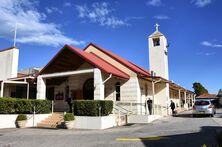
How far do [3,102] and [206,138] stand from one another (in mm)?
12285

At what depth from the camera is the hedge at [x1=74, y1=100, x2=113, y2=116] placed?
1471cm

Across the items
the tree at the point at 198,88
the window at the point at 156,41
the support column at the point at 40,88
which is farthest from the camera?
the tree at the point at 198,88

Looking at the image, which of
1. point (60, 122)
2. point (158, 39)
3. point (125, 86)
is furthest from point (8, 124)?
point (158, 39)

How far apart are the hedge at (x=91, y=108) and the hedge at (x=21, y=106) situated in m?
3.46

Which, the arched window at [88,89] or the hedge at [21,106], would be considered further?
the arched window at [88,89]

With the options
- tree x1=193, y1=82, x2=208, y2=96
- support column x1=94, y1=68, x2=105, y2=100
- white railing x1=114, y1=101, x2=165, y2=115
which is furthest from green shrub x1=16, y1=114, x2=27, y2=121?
tree x1=193, y1=82, x2=208, y2=96

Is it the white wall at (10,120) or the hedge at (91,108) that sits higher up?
the hedge at (91,108)

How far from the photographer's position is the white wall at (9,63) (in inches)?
963

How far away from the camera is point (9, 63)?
24.8m

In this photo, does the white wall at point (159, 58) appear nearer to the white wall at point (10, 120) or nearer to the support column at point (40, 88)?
the support column at point (40, 88)

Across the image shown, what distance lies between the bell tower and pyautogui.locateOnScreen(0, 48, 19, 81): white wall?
1354 cm

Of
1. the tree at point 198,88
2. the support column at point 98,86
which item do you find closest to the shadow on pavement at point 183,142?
the support column at point 98,86

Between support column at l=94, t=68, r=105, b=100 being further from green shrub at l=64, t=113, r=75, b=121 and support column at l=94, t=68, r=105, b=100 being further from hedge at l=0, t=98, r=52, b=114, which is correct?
hedge at l=0, t=98, r=52, b=114

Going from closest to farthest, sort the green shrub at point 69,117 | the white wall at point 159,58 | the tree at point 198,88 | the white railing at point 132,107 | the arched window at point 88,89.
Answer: the green shrub at point 69,117 → the white railing at point 132,107 → the arched window at point 88,89 → the white wall at point 159,58 → the tree at point 198,88
